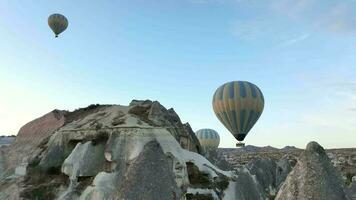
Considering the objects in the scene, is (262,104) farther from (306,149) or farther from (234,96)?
(306,149)

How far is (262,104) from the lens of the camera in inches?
2655

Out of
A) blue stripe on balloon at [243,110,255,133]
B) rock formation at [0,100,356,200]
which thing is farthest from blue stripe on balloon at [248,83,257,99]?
rock formation at [0,100,356,200]

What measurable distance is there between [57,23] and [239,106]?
110ft

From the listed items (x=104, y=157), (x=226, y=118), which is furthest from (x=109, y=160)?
(x=226, y=118)

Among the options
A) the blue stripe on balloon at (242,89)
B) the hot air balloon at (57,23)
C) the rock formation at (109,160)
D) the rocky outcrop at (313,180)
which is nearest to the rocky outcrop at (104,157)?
the rock formation at (109,160)

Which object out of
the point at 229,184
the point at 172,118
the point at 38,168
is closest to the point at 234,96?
the point at 172,118

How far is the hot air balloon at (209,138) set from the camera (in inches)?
4129

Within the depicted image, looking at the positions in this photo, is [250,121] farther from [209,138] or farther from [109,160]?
[209,138]

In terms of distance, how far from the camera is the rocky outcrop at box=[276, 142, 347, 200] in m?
11.1

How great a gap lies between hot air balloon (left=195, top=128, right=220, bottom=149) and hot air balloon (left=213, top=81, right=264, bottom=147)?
117 ft

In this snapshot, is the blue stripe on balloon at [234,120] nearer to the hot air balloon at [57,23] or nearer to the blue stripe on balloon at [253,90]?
the blue stripe on balloon at [253,90]

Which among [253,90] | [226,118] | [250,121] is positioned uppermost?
[253,90]

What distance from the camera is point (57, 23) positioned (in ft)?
242

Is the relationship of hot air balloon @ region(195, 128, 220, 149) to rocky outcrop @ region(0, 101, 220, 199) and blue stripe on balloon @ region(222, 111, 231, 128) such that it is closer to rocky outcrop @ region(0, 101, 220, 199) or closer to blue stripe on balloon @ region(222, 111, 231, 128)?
blue stripe on balloon @ region(222, 111, 231, 128)
